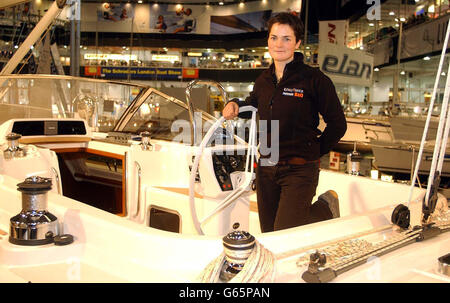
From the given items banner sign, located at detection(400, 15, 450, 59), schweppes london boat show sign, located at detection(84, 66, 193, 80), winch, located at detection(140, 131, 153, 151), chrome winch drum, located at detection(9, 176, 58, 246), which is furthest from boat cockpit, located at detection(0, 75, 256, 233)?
banner sign, located at detection(400, 15, 450, 59)

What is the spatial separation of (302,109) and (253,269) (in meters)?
1.05

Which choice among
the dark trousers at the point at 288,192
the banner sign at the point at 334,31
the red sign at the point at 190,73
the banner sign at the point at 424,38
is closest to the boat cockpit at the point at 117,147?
the dark trousers at the point at 288,192

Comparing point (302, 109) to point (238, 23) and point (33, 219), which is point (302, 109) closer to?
point (33, 219)

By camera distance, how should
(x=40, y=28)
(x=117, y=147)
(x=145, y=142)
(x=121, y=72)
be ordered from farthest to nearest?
(x=121, y=72) < (x=40, y=28) < (x=117, y=147) < (x=145, y=142)

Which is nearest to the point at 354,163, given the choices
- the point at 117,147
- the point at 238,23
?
the point at 117,147

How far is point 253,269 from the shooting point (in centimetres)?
100

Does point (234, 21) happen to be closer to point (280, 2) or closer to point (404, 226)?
point (280, 2)

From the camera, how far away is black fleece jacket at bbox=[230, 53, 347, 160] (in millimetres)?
1893

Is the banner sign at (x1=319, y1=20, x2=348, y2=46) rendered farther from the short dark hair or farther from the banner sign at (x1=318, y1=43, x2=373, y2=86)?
the short dark hair

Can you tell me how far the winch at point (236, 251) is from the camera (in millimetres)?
1015

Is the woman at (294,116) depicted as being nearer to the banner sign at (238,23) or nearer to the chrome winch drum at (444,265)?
the chrome winch drum at (444,265)
